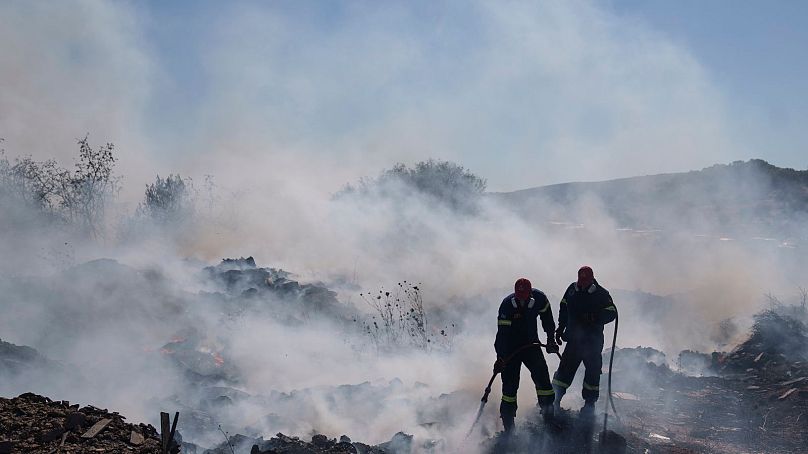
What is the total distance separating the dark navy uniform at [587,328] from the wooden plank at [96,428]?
476 cm

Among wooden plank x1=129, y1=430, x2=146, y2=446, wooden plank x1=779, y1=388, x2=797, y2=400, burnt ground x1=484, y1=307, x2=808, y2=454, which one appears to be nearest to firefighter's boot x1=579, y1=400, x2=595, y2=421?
burnt ground x1=484, y1=307, x2=808, y2=454

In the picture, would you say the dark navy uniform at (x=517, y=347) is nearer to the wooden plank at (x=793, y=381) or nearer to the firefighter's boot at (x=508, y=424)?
the firefighter's boot at (x=508, y=424)

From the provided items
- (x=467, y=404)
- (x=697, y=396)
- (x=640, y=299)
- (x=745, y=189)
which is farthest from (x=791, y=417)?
(x=745, y=189)

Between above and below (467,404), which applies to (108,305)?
above

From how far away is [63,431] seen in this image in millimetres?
4586

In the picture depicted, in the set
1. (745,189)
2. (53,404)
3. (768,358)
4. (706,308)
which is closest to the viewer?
(53,404)

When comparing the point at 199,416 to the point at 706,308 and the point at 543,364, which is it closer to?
the point at 543,364

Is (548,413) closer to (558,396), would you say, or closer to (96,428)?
(558,396)

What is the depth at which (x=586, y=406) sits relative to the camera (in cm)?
634

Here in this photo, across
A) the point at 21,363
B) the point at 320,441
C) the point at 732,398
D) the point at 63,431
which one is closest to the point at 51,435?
the point at 63,431

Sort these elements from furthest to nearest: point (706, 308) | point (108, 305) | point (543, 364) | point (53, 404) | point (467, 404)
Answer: point (706, 308) < point (108, 305) < point (467, 404) < point (543, 364) < point (53, 404)

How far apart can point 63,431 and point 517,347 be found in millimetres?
4367

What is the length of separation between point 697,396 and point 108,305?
11062 mm

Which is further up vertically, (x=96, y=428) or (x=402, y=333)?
(x=402, y=333)
